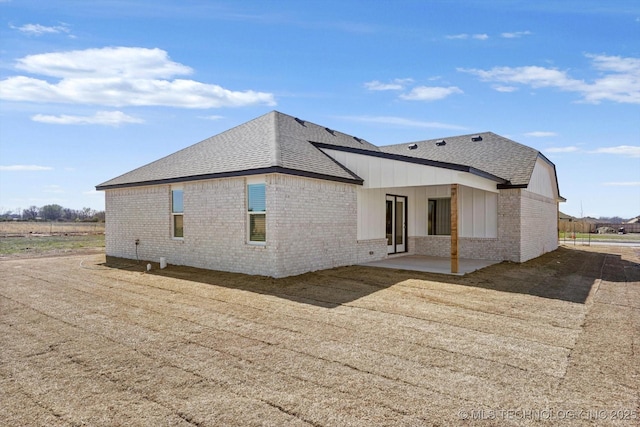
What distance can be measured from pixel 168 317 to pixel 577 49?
14.2 m

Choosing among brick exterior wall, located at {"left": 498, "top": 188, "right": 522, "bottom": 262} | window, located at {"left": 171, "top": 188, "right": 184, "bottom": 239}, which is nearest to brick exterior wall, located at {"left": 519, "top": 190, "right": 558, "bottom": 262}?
brick exterior wall, located at {"left": 498, "top": 188, "right": 522, "bottom": 262}

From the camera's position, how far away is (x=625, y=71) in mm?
13102

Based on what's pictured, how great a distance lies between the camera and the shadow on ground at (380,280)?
8.73 m

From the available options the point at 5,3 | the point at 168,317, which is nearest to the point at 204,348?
the point at 168,317

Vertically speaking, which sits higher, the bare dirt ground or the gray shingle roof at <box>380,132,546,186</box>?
the gray shingle roof at <box>380,132,546,186</box>

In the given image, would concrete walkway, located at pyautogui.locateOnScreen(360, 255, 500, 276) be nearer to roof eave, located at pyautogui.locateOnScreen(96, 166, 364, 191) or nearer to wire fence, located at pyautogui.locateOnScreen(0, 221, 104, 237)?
roof eave, located at pyautogui.locateOnScreen(96, 166, 364, 191)

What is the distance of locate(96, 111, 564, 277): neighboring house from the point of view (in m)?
10.8

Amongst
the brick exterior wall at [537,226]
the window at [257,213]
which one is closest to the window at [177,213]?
the window at [257,213]

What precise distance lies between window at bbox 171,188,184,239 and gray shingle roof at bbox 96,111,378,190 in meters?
0.57

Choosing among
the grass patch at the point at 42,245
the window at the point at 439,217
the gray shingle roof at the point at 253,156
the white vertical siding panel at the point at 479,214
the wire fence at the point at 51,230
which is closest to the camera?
the gray shingle roof at the point at 253,156

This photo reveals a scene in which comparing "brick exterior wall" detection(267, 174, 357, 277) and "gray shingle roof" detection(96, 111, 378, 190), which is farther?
"gray shingle roof" detection(96, 111, 378, 190)

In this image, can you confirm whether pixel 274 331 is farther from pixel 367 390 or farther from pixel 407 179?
pixel 407 179

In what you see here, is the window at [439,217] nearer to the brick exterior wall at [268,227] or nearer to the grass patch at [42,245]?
the brick exterior wall at [268,227]

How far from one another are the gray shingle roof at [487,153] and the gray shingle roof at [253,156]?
5.28 m
